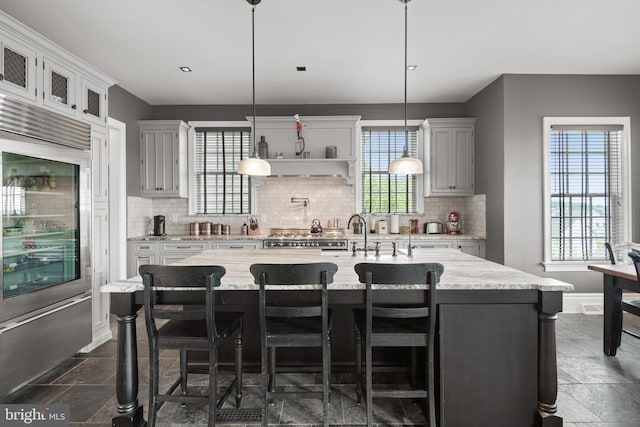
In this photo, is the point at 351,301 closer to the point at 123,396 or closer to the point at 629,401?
the point at 123,396

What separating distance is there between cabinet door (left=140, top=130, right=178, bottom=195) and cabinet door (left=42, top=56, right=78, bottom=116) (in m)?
1.80

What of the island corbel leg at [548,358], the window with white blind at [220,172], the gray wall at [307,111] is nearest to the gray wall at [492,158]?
the gray wall at [307,111]

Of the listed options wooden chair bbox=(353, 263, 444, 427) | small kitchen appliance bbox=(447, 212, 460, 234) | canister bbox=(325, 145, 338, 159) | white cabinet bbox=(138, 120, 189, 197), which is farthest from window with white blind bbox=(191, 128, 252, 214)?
wooden chair bbox=(353, 263, 444, 427)

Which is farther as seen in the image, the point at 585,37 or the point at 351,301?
the point at 585,37

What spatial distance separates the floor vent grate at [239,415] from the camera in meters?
2.19

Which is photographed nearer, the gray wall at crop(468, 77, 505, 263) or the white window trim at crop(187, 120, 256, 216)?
the gray wall at crop(468, 77, 505, 263)

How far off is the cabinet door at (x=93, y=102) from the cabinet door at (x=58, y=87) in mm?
125

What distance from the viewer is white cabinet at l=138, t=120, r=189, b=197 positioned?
5105 millimetres

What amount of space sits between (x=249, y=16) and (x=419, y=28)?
153cm

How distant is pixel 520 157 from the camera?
428 cm

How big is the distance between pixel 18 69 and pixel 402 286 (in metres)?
3.29

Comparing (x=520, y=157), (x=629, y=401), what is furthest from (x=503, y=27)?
(x=629, y=401)

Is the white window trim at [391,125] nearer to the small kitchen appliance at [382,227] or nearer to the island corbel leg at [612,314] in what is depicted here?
the small kitchen appliance at [382,227]

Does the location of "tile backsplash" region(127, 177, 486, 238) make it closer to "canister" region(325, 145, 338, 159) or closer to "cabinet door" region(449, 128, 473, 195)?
"cabinet door" region(449, 128, 473, 195)
